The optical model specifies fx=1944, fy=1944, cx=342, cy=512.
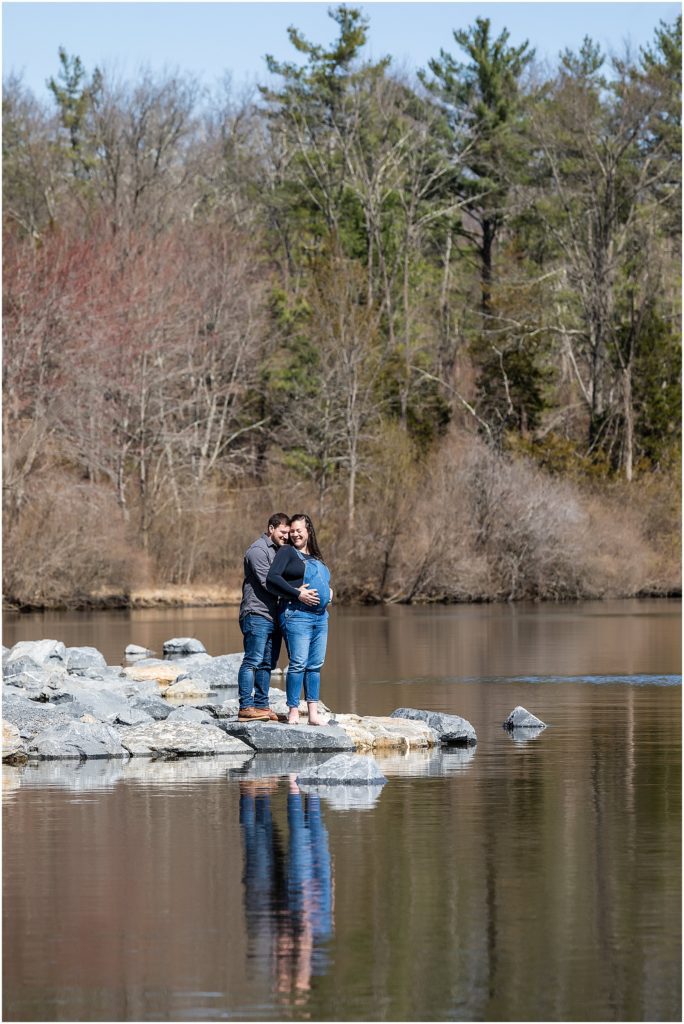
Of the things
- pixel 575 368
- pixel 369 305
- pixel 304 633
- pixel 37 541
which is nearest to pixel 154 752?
pixel 304 633

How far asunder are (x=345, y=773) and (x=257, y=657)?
2.86 meters

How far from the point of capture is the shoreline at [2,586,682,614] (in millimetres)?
49031

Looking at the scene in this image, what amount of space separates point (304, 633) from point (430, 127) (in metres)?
52.1

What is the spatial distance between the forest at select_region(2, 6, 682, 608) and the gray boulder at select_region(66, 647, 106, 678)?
24432mm

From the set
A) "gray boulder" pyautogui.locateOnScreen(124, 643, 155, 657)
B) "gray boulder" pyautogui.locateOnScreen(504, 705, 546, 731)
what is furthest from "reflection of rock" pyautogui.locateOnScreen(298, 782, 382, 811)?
"gray boulder" pyautogui.locateOnScreen(124, 643, 155, 657)

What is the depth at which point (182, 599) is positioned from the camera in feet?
171

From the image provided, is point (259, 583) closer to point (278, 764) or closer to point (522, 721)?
point (278, 764)

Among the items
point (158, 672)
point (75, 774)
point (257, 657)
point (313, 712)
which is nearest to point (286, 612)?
point (257, 657)

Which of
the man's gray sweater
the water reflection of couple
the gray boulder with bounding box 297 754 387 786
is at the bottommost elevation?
the water reflection of couple

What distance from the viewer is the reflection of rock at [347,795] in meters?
12.8

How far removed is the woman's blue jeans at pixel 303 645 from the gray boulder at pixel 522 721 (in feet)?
7.62

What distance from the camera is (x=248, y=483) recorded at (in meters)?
62.6

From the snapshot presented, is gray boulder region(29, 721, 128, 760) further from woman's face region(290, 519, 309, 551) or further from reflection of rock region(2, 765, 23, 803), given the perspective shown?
woman's face region(290, 519, 309, 551)

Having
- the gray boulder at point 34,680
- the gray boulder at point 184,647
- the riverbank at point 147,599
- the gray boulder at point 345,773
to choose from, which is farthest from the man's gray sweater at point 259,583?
the riverbank at point 147,599
